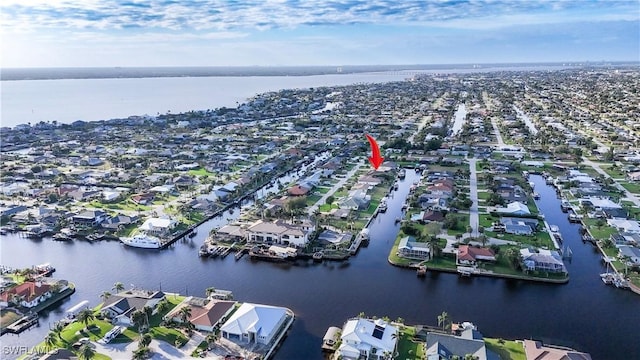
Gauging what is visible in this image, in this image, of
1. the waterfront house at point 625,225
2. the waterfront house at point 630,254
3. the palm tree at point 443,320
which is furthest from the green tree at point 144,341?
the waterfront house at point 625,225

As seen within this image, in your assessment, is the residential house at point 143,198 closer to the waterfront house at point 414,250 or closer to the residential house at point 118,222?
the residential house at point 118,222

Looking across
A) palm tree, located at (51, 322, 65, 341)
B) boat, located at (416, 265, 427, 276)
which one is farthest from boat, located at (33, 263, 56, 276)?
boat, located at (416, 265, 427, 276)

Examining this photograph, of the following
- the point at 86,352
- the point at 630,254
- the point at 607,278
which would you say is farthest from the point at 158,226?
the point at 630,254

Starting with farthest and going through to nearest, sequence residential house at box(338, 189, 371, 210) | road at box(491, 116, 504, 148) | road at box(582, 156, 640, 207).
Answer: road at box(491, 116, 504, 148) < road at box(582, 156, 640, 207) < residential house at box(338, 189, 371, 210)

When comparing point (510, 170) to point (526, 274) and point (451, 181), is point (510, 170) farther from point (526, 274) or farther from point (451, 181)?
point (526, 274)

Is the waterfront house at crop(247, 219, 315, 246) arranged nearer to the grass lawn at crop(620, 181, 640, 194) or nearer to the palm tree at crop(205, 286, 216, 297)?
the palm tree at crop(205, 286, 216, 297)
